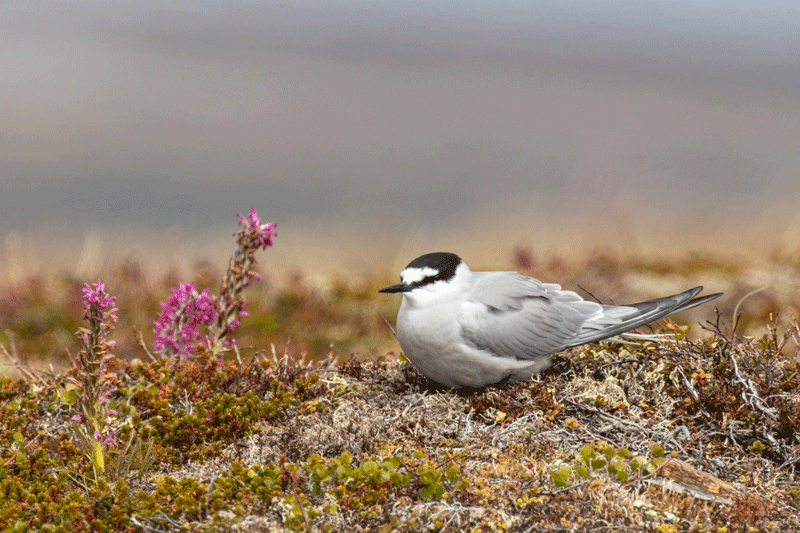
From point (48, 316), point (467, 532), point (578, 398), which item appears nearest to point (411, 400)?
point (578, 398)

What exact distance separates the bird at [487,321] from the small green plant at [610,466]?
1151 millimetres

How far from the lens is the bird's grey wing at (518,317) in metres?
4.97

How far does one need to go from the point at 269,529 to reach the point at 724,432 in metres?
3.17

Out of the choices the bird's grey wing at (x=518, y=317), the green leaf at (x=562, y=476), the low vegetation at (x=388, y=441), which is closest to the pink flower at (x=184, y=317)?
the low vegetation at (x=388, y=441)

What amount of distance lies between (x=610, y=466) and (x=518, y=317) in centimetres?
165

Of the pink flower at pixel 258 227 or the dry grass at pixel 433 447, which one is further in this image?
the pink flower at pixel 258 227

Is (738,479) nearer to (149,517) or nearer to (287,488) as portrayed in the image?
(287,488)

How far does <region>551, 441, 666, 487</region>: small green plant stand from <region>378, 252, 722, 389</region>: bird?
3.78 feet

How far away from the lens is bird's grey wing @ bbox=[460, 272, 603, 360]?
4.97 m

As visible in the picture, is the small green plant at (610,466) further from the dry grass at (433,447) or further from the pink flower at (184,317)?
the pink flower at (184,317)

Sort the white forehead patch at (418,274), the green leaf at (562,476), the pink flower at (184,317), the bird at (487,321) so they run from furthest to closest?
1. the pink flower at (184,317)
2. the white forehead patch at (418,274)
3. the bird at (487,321)
4. the green leaf at (562,476)

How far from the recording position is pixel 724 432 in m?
4.65

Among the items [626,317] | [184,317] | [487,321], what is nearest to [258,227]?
[184,317]

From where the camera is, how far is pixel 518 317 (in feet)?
16.9
